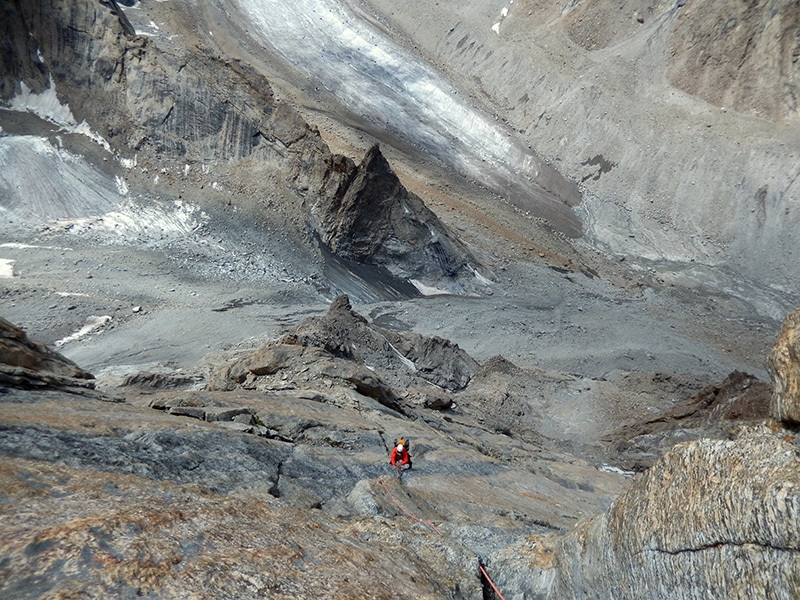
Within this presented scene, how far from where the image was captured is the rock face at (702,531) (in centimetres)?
430

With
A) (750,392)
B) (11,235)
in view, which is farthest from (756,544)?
(11,235)

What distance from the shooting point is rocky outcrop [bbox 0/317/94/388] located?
8180mm

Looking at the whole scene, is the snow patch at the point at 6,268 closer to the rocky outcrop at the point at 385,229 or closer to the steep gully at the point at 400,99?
the rocky outcrop at the point at 385,229

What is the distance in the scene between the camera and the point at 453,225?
35312mm

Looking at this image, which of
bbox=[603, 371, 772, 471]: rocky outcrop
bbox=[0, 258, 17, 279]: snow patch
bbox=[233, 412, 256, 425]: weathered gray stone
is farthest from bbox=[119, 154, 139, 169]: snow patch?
bbox=[603, 371, 772, 471]: rocky outcrop

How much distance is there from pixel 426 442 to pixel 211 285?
53.8 feet

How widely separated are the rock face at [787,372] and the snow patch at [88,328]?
65.5 feet

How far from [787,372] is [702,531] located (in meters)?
1.66

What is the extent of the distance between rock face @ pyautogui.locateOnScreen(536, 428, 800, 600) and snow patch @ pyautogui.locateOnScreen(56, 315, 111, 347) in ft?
61.0

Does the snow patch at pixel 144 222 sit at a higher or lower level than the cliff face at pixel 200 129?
lower

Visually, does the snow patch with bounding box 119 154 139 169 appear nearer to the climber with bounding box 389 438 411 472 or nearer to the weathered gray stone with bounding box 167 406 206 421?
the weathered gray stone with bounding box 167 406 206 421

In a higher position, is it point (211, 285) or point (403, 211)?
point (403, 211)

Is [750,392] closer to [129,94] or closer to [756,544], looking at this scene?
[756,544]

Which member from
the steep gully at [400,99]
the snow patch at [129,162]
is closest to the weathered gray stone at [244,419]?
the snow patch at [129,162]
